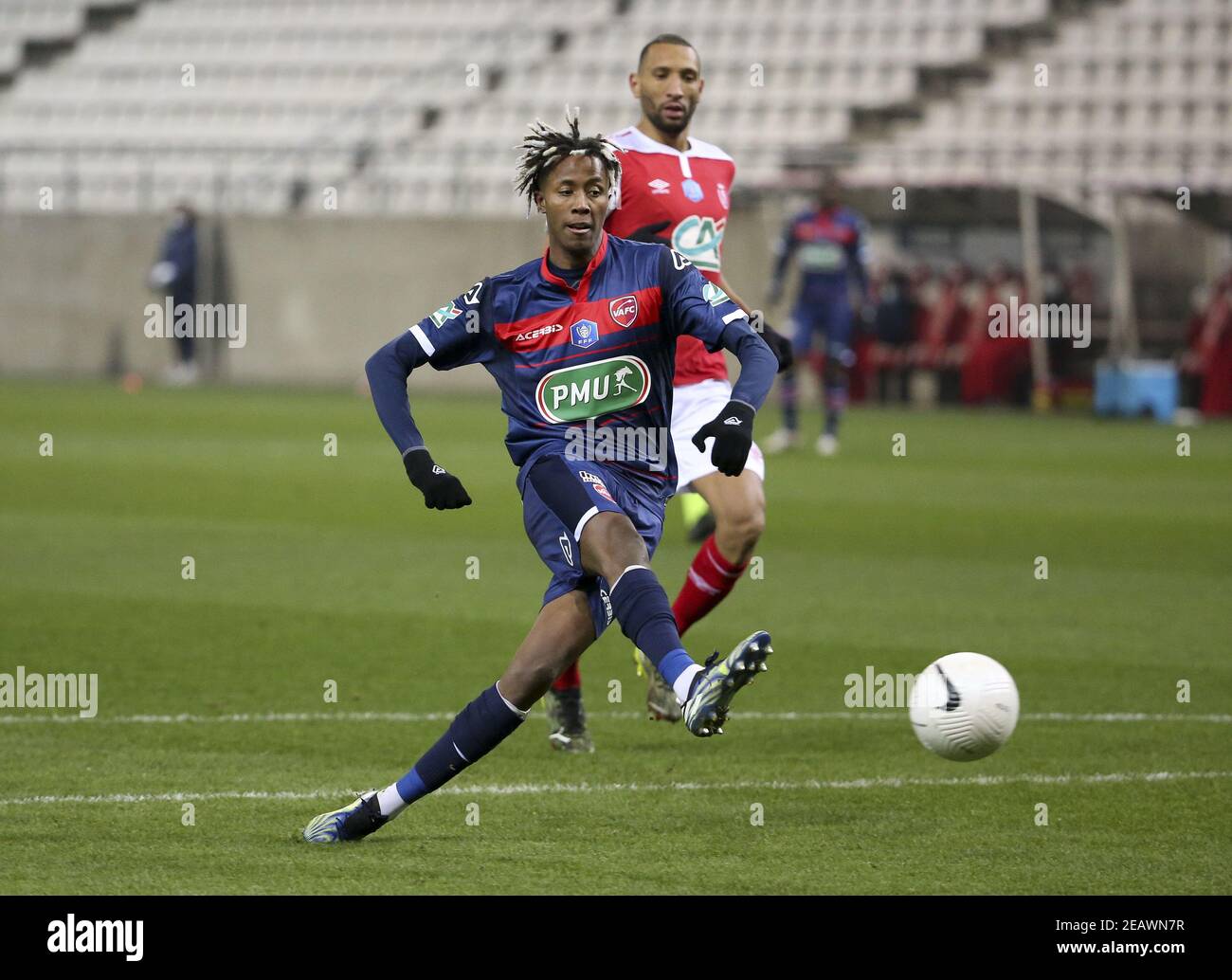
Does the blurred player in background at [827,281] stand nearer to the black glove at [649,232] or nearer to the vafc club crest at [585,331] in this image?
the black glove at [649,232]

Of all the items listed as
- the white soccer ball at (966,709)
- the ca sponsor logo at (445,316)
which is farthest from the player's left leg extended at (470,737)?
the white soccer ball at (966,709)

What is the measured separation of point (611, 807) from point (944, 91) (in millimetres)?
24394

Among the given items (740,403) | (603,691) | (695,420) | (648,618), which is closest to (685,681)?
(648,618)

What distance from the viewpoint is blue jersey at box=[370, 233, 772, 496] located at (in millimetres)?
6055

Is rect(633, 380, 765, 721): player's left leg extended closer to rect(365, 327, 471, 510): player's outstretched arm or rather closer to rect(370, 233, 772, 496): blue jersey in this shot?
rect(370, 233, 772, 496): blue jersey

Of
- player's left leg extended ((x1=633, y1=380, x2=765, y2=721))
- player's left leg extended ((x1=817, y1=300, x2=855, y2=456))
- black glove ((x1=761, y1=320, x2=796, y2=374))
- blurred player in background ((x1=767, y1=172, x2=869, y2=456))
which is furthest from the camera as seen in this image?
blurred player in background ((x1=767, y1=172, x2=869, y2=456))

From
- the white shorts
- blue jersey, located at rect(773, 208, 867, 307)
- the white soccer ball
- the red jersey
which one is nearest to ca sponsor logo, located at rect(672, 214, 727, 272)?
the red jersey

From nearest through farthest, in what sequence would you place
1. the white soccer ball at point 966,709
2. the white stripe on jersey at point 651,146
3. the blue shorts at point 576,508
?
the blue shorts at point 576,508, the white soccer ball at point 966,709, the white stripe on jersey at point 651,146

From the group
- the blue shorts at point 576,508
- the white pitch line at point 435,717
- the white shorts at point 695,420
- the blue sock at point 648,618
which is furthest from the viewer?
the white shorts at point 695,420

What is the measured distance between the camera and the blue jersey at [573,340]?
6055mm

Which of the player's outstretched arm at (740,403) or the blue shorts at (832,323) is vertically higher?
the blue shorts at (832,323)

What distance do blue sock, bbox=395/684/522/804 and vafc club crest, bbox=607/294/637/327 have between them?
1157 millimetres

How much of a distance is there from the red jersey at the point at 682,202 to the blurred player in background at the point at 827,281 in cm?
1054

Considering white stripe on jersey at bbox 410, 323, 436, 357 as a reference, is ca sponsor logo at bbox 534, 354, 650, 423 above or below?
below
